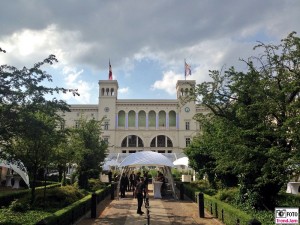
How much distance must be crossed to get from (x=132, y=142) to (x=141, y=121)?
4.94m

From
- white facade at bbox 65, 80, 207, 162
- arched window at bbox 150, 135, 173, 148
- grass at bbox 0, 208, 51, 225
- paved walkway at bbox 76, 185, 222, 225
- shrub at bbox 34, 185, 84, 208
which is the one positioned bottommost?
paved walkway at bbox 76, 185, 222, 225

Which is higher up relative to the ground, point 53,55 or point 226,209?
point 53,55

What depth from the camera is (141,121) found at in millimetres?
75250

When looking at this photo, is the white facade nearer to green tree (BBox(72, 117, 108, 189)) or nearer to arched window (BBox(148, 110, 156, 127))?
arched window (BBox(148, 110, 156, 127))

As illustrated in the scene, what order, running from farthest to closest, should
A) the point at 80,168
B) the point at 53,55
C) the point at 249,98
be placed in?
the point at 80,168 < the point at 249,98 < the point at 53,55

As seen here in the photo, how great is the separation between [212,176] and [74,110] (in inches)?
2097

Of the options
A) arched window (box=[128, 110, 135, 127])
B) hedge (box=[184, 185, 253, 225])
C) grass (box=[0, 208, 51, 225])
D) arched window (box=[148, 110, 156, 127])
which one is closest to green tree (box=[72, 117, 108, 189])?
grass (box=[0, 208, 51, 225])

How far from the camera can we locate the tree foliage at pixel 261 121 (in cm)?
1170

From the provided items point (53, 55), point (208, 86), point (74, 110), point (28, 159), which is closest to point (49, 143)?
point (28, 159)

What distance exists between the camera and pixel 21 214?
Answer: 525 inches

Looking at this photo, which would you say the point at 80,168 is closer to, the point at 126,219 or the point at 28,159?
the point at 28,159

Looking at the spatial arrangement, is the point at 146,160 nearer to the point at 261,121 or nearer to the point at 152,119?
the point at 261,121

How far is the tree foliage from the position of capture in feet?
38.4

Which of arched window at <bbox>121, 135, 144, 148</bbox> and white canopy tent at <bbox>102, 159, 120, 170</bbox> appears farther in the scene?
arched window at <bbox>121, 135, 144, 148</bbox>
